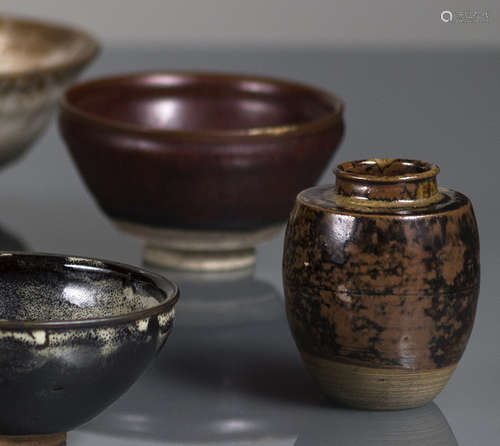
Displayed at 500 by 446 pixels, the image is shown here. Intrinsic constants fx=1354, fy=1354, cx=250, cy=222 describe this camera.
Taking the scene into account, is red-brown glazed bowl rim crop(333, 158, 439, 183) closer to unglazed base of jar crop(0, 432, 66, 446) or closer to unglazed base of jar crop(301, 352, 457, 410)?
unglazed base of jar crop(301, 352, 457, 410)

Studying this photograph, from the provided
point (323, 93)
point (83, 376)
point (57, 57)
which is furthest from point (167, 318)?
point (57, 57)

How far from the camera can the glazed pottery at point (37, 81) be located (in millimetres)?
1884

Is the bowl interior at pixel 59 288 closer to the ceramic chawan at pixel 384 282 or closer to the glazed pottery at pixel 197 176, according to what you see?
the ceramic chawan at pixel 384 282

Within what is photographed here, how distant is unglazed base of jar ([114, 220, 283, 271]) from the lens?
1769 mm

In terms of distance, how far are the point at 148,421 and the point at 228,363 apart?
191 millimetres

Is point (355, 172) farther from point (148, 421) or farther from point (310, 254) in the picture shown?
point (148, 421)

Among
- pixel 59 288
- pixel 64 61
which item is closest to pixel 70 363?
pixel 59 288

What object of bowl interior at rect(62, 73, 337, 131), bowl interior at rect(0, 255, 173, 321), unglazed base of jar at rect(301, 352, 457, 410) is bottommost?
unglazed base of jar at rect(301, 352, 457, 410)

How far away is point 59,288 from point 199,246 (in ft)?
1.40

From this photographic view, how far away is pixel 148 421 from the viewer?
1.35 metres

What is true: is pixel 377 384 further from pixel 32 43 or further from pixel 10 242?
pixel 32 43

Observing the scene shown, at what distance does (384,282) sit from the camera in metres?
1.29

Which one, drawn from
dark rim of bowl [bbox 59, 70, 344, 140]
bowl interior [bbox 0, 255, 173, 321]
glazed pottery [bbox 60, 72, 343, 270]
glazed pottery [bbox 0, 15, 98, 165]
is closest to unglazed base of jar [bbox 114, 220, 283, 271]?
glazed pottery [bbox 60, 72, 343, 270]

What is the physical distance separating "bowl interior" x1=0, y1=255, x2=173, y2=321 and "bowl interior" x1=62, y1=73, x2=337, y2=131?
59 centimetres
